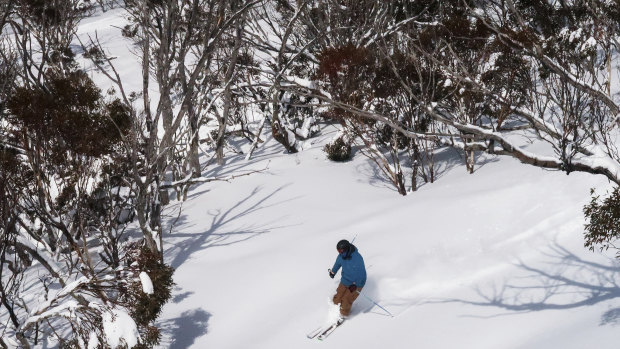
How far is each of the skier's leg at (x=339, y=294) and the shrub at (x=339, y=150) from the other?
651cm

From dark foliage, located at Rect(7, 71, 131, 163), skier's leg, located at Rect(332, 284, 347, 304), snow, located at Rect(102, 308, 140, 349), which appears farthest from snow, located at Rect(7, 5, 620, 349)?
dark foliage, located at Rect(7, 71, 131, 163)

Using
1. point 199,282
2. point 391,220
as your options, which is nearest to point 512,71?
point 391,220

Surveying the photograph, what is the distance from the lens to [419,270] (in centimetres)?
682

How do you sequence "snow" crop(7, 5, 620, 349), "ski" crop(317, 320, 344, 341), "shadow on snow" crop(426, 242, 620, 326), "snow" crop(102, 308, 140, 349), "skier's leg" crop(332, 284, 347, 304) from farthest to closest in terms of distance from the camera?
"skier's leg" crop(332, 284, 347, 304)
"ski" crop(317, 320, 344, 341)
"shadow on snow" crop(426, 242, 620, 326)
"snow" crop(7, 5, 620, 349)
"snow" crop(102, 308, 140, 349)

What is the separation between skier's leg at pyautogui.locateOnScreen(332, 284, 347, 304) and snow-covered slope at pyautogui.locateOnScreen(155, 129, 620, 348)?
27 centimetres

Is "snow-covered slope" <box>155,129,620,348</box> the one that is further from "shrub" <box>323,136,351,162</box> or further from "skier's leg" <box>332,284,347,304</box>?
"shrub" <box>323,136,351,162</box>

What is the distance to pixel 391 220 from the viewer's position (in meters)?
8.34

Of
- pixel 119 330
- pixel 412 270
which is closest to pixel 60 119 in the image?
pixel 119 330

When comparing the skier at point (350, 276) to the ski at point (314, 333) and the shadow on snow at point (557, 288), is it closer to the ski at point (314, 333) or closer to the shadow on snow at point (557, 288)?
the ski at point (314, 333)

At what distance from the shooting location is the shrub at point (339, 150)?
41.3ft

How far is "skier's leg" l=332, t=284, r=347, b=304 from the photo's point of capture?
250 inches

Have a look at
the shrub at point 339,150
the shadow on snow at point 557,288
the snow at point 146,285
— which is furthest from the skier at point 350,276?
the shrub at point 339,150

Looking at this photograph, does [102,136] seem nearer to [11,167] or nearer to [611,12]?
[11,167]

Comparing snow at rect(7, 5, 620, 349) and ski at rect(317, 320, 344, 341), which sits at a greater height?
snow at rect(7, 5, 620, 349)
